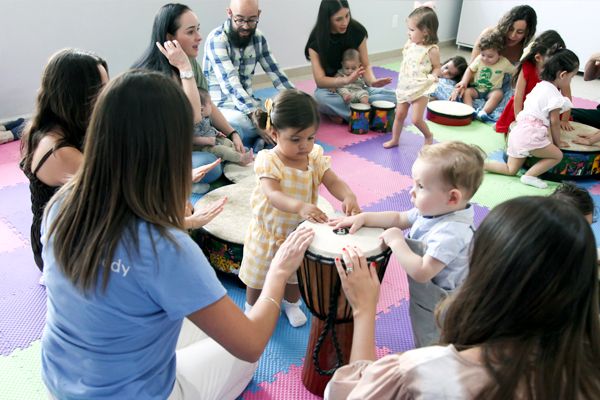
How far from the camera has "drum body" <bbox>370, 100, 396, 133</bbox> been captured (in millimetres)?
4582

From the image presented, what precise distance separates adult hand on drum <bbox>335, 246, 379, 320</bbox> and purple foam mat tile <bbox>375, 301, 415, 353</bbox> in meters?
0.74

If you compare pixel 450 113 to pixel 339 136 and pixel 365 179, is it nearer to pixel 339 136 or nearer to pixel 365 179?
pixel 339 136

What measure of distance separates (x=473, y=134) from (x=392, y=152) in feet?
3.14

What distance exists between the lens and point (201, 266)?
1.23 m

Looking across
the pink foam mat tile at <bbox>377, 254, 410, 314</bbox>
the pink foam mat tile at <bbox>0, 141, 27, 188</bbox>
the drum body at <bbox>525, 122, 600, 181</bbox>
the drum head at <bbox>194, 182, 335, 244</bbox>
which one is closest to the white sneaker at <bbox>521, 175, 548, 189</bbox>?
the drum body at <bbox>525, 122, 600, 181</bbox>

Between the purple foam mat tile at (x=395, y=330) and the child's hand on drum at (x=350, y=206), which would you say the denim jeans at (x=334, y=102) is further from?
the child's hand on drum at (x=350, y=206)

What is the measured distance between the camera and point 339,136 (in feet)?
14.9

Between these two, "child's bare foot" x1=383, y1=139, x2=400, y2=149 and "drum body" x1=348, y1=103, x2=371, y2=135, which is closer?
"child's bare foot" x1=383, y1=139, x2=400, y2=149

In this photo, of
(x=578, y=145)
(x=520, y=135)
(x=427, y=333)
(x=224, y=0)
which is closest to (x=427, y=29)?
(x=520, y=135)

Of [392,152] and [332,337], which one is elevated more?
[332,337]

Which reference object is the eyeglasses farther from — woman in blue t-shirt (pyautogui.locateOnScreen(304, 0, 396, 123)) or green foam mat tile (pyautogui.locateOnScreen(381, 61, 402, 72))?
green foam mat tile (pyautogui.locateOnScreen(381, 61, 402, 72))

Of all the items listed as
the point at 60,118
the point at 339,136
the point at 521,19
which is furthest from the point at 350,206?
the point at 521,19

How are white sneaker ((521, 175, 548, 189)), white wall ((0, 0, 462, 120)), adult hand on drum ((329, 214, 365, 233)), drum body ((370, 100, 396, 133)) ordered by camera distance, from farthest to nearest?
drum body ((370, 100, 396, 133))
white wall ((0, 0, 462, 120))
white sneaker ((521, 175, 548, 189))
adult hand on drum ((329, 214, 365, 233))

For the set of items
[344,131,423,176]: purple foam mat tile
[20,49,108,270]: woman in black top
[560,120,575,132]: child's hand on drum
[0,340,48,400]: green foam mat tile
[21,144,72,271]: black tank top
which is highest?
[20,49,108,270]: woman in black top
